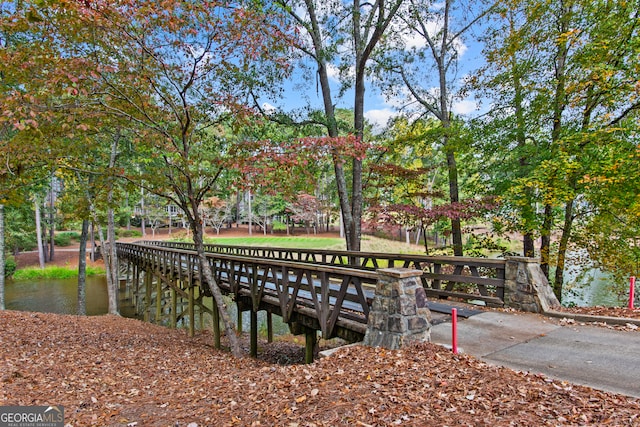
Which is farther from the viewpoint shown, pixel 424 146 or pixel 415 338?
pixel 424 146

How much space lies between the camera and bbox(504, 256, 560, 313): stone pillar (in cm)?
611

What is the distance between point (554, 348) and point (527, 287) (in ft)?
6.39

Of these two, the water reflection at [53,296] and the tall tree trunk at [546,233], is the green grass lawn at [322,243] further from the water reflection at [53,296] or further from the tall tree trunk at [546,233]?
the tall tree trunk at [546,233]

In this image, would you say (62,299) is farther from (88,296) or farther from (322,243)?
(322,243)

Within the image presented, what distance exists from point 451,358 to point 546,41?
31.0 feet

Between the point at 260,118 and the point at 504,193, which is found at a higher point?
the point at 260,118

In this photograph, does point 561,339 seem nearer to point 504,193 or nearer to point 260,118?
point 504,193

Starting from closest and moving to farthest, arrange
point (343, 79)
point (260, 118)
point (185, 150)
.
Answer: point (185, 150) < point (260, 118) < point (343, 79)

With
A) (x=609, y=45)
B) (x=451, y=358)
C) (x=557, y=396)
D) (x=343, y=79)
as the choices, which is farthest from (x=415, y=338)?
(x=343, y=79)

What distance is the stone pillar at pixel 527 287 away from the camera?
6109 mm

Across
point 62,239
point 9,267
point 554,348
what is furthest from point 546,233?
point 62,239

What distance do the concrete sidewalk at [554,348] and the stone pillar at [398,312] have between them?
18.9 inches

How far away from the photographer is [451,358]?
4082 mm

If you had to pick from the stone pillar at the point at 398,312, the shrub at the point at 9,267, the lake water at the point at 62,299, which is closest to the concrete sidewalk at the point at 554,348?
the stone pillar at the point at 398,312
